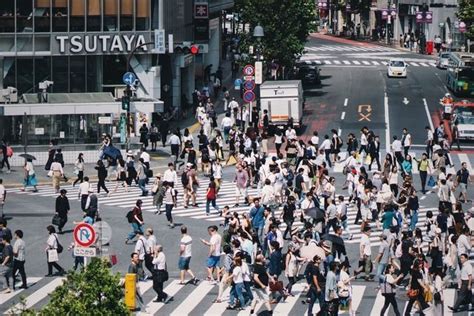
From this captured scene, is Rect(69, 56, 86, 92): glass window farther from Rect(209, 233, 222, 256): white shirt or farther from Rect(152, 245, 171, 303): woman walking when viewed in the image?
Rect(152, 245, 171, 303): woman walking

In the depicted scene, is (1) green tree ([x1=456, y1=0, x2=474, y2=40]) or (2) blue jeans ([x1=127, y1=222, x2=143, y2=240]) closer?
(2) blue jeans ([x1=127, y1=222, x2=143, y2=240])

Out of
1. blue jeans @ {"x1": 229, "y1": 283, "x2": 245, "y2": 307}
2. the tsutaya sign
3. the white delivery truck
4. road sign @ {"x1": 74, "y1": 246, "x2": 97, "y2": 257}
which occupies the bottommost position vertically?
blue jeans @ {"x1": 229, "y1": 283, "x2": 245, "y2": 307}

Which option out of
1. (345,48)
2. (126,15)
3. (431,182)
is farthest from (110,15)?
(345,48)

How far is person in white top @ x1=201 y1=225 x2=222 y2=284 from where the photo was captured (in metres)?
32.1

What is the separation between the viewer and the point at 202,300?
103 ft

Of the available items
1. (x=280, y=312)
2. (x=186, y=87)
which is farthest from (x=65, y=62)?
(x=280, y=312)

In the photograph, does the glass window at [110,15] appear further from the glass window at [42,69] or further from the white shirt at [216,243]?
the white shirt at [216,243]

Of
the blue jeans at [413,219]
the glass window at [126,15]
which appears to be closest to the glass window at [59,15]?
the glass window at [126,15]

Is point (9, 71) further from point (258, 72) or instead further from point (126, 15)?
point (258, 72)

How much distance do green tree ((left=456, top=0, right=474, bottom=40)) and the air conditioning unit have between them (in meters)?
45.4

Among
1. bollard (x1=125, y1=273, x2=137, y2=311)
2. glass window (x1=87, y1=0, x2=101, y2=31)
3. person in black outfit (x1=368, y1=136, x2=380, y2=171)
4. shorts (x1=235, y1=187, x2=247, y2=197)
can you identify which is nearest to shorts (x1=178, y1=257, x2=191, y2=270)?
bollard (x1=125, y1=273, x2=137, y2=311)

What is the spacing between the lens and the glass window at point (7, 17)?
61.5 meters

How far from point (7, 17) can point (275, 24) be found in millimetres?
20489

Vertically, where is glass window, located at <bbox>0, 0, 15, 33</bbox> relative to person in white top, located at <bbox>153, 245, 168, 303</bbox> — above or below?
above
